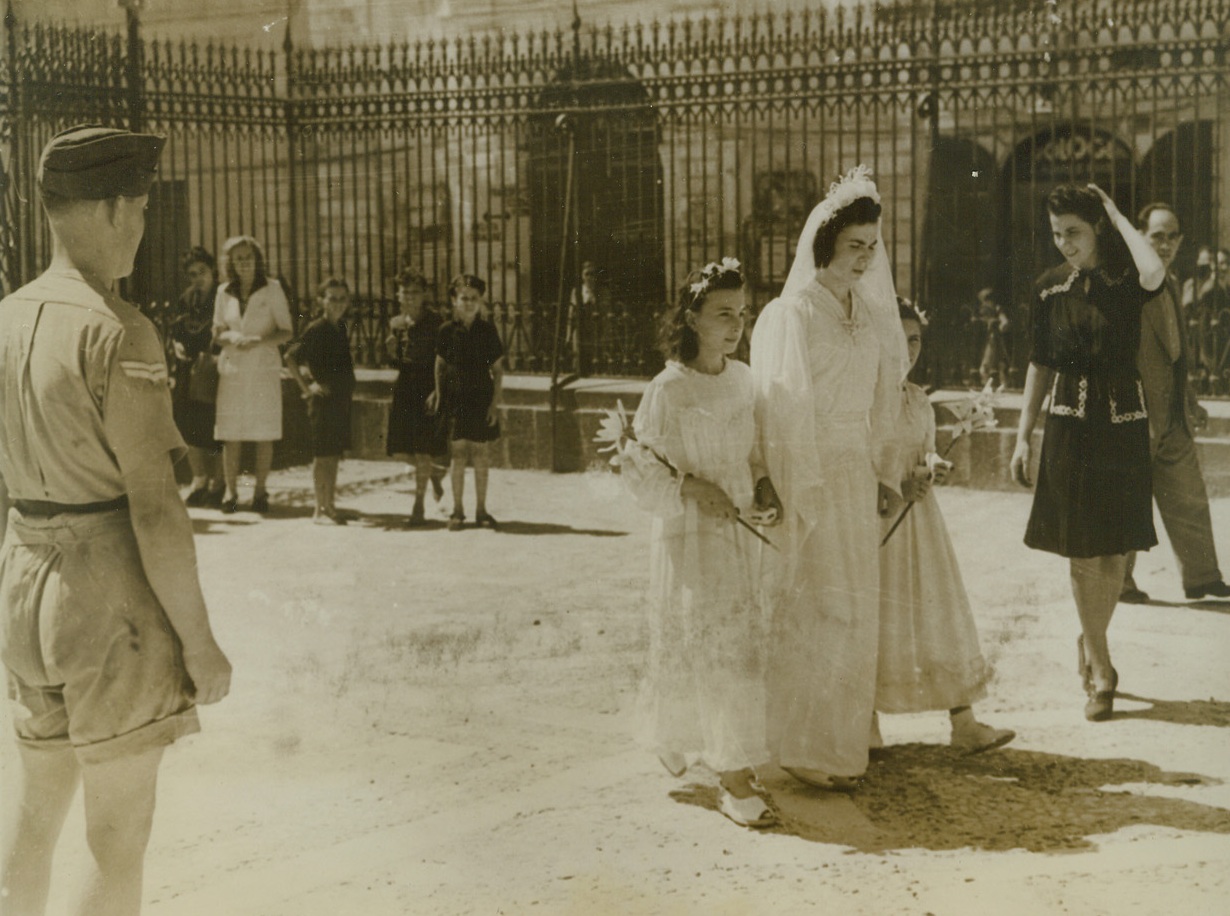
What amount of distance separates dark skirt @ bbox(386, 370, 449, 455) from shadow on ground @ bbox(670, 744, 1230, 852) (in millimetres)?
3604

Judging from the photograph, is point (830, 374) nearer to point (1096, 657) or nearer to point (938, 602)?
point (938, 602)

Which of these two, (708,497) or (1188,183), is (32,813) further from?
(1188,183)

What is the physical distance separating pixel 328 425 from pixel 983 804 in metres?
4.28

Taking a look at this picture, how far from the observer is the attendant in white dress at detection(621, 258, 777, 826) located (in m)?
3.73

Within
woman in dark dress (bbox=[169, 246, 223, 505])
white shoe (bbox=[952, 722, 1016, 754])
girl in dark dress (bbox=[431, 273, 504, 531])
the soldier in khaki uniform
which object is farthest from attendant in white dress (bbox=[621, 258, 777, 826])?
woman in dark dress (bbox=[169, 246, 223, 505])

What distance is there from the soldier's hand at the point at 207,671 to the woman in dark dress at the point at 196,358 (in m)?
4.48

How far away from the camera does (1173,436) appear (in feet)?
16.9

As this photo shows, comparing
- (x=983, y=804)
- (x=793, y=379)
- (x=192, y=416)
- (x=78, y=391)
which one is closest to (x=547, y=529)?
(x=192, y=416)

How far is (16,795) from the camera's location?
9.17 feet

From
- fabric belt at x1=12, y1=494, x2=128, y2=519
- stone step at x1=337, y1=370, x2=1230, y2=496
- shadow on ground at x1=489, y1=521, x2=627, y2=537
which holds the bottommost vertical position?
shadow on ground at x1=489, y1=521, x2=627, y2=537

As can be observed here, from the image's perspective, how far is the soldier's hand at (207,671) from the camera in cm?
269

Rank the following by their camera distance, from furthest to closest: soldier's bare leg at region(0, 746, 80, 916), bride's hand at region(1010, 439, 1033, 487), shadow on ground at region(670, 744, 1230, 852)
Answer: bride's hand at region(1010, 439, 1033, 487), shadow on ground at region(670, 744, 1230, 852), soldier's bare leg at region(0, 746, 80, 916)

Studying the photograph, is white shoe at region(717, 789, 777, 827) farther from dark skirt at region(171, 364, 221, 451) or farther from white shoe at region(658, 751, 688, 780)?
dark skirt at region(171, 364, 221, 451)

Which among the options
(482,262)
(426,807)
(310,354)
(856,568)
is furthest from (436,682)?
(482,262)
